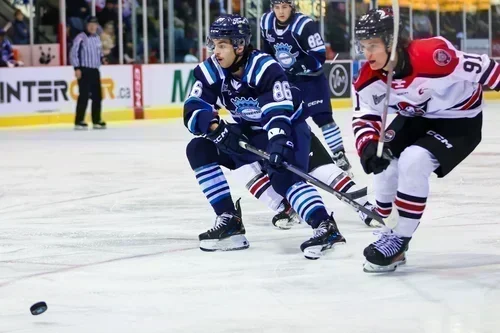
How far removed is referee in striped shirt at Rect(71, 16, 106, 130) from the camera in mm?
13055

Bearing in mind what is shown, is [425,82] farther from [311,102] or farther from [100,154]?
[100,154]

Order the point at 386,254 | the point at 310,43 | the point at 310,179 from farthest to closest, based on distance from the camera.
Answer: the point at 310,43 → the point at 310,179 → the point at 386,254

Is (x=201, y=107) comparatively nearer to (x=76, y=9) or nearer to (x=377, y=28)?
(x=377, y=28)

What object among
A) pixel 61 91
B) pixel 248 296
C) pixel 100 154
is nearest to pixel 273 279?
pixel 248 296

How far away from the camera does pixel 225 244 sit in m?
4.66

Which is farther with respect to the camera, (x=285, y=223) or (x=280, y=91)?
(x=285, y=223)

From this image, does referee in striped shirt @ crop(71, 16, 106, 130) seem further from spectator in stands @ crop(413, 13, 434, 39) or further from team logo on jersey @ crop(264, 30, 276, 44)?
spectator in stands @ crop(413, 13, 434, 39)

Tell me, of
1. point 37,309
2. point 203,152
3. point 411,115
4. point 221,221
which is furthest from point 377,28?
point 37,309

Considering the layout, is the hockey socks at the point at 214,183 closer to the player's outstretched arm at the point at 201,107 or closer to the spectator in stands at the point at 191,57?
the player's outstretched arm at the point at 201,107

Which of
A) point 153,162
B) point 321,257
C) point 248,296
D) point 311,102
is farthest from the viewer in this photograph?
point 153,162

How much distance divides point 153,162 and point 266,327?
561 centimetres

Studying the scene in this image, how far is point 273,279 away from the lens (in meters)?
3.95

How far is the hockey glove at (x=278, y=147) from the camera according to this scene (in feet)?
14.2

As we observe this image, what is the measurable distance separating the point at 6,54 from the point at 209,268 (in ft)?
32.0
